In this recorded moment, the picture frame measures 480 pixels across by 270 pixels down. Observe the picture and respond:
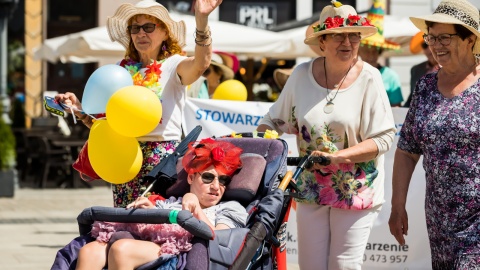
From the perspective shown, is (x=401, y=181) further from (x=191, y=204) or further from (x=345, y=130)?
(x=191, y=204)

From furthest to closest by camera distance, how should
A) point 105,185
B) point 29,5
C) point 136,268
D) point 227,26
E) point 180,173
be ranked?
point 29,5 → point 105,185 → point 227,26 → point 180,173 → point 136,268

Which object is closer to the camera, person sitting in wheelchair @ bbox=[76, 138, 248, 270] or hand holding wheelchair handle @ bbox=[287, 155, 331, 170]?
person sitting in wheelchair @ bbox=[76, 138, 248, 270]

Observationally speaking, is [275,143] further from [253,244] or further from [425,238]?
[425,238]

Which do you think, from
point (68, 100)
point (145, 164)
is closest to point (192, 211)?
point (145, 164)

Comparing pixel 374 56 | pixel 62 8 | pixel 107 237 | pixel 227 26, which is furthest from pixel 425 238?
pixel 62 8

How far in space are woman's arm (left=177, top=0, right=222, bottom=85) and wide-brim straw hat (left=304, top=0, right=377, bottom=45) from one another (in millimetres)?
654

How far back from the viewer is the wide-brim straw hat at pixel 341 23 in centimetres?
601

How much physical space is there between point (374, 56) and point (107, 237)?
4.87 m

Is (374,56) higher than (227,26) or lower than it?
higher

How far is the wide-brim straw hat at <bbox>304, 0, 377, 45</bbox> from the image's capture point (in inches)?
237

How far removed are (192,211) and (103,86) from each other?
1.12 metres

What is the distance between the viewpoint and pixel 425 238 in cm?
861


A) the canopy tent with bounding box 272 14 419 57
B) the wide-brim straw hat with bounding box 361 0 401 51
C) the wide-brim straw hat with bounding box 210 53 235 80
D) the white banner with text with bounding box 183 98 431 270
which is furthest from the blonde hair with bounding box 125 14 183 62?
the canopy tent with bounding box 272 14 419 57

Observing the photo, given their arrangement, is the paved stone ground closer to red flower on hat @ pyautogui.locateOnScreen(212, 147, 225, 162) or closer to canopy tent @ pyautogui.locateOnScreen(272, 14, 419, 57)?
canopy tent @ pyautogui.locateOnScreen(272, 14, 419, 57)
